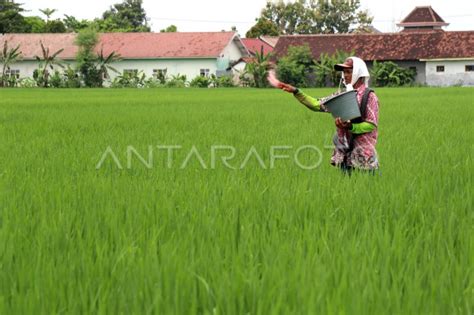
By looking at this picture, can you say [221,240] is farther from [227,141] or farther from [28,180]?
[227,141]

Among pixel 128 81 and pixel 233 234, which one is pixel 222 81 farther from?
pixel 233 234

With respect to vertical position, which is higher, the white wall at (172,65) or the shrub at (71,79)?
the white wall at (172,65)

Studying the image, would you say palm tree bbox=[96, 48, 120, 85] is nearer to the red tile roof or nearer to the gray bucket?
the red tile roof

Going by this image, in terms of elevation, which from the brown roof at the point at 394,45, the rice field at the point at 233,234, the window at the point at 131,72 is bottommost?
the rice field at the point at 233,234

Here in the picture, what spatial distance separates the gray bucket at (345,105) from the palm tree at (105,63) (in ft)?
117

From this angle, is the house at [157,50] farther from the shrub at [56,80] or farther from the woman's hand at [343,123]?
the woman's hand at [343,123]

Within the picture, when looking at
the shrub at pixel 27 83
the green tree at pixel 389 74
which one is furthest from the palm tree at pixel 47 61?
the green tree at pixel 389 74

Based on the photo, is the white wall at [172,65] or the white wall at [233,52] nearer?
→ the white wall at [172,65]

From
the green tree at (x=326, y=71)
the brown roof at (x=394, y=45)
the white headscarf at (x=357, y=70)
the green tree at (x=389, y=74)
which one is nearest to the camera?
the white headscarf at (x=357, y=70)

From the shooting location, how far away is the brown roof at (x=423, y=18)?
5769 cm

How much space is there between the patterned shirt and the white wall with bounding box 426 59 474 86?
114ft

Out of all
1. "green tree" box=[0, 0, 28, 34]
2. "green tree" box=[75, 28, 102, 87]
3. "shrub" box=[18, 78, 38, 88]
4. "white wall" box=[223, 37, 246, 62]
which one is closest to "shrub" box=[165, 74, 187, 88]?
"green tree" box=[75, 28, 102, 87]

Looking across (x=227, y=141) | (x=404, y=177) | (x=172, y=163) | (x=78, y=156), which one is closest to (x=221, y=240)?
(x=404, y=177)

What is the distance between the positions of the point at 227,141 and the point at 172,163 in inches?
83.2
